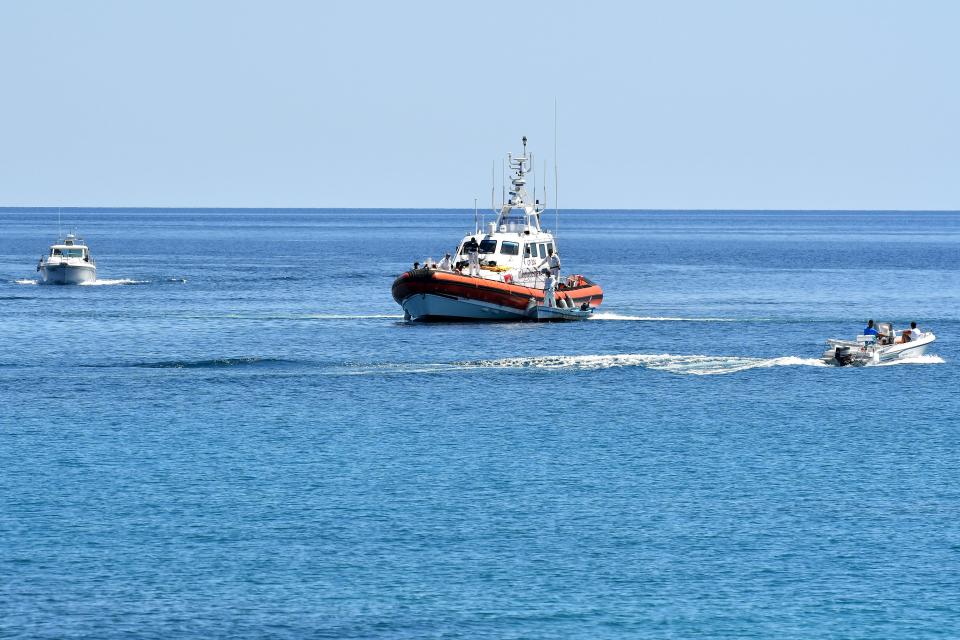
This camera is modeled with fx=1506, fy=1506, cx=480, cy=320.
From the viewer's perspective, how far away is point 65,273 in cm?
11525

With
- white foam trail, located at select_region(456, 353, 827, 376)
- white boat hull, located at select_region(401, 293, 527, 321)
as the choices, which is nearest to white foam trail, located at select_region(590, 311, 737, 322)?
white boat hull, located at select_region(401, 293, 527, 321)

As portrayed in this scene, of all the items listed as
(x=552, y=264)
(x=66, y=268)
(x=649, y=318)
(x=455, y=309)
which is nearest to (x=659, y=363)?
(x=455, y=309)

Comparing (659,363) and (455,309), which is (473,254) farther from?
(659,363)

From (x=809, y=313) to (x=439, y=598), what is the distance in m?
66.5

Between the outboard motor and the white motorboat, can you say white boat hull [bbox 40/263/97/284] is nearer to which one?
the white motorboat

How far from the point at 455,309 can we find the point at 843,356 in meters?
23.4

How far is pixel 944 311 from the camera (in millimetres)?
96125

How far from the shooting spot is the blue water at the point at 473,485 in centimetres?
2919

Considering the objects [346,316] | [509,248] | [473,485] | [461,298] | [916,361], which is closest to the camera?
[473,485]

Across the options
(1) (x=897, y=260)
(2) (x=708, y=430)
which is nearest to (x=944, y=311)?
(2) (x=708, y=430)

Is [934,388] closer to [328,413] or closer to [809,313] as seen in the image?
[328,413]

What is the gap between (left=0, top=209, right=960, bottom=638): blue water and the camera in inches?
1149

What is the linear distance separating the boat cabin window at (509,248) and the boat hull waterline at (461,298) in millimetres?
3131

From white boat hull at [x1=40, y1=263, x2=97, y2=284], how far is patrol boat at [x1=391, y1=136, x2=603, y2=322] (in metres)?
42.4
